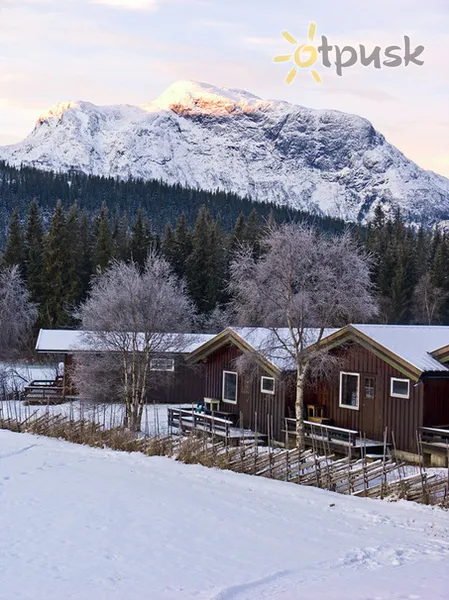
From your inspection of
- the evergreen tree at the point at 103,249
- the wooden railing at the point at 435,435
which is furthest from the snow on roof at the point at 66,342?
the evergreen tree at the point at 103,249

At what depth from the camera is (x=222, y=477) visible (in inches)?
702

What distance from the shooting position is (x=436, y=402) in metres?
21.2

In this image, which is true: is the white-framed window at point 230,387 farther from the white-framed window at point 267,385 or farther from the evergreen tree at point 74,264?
the evergreen tree at point 74,264

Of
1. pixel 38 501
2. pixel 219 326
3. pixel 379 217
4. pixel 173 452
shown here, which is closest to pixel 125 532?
pixel 38 501

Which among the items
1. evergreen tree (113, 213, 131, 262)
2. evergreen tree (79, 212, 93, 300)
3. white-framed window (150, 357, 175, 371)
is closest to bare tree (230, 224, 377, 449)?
white-framed window (150, 357, 175, 371)

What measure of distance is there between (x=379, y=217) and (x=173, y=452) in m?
76.6

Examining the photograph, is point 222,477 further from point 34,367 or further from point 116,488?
point 34,367

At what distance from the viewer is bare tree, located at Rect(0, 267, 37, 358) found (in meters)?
48.1

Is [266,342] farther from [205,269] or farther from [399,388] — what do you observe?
[205,269]

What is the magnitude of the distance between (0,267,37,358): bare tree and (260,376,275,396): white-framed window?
87.3 feet

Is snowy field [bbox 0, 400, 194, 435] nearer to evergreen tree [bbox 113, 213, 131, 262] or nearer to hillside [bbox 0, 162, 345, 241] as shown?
evergreen tree [bbox 113, 213, 131, 262]

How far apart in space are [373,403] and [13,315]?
3390cm

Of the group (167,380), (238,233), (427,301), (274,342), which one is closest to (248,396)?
(274,342)

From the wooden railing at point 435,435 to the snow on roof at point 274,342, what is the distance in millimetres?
4933
